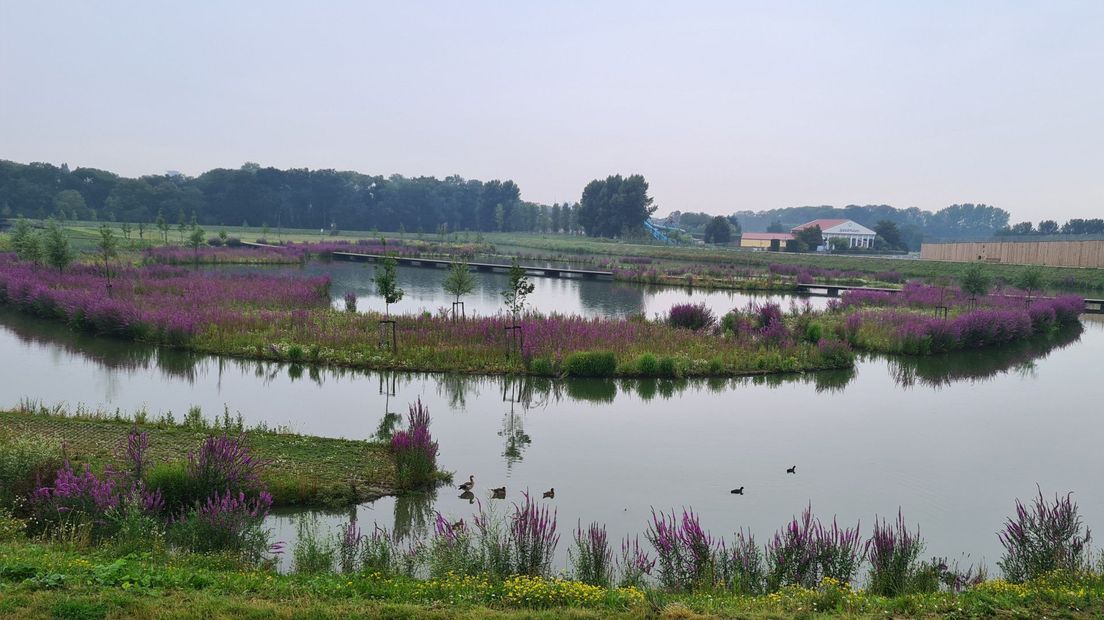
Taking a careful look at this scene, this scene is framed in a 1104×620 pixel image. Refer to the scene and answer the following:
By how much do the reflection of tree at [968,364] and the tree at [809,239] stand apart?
70.1m

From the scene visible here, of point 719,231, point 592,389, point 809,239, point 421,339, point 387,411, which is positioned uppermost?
point 719,231

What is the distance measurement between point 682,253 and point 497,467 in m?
68.0

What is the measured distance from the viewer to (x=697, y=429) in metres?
14.2

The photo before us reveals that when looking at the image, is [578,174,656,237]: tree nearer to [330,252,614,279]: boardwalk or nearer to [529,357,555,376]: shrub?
[330,252,614,279]: boardwalk

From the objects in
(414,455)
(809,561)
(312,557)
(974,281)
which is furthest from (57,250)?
(974,281)

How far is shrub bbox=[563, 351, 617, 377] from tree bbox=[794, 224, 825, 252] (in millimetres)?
83539

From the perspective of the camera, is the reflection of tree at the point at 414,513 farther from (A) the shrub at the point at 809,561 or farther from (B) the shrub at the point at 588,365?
(B) the shrub at the point at 588,365

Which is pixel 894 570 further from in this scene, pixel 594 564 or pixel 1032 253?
pixel 1032 253

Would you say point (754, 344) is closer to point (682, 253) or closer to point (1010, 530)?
point (1010, 530)

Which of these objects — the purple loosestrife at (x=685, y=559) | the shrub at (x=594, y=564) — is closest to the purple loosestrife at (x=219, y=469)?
the shrub at (x=594, y=564)

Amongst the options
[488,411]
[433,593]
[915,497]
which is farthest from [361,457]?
[915,497]

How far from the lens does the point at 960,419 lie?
15.8 metres

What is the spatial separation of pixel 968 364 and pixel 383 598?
72.2ft

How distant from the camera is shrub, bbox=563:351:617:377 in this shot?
59.9 feet
